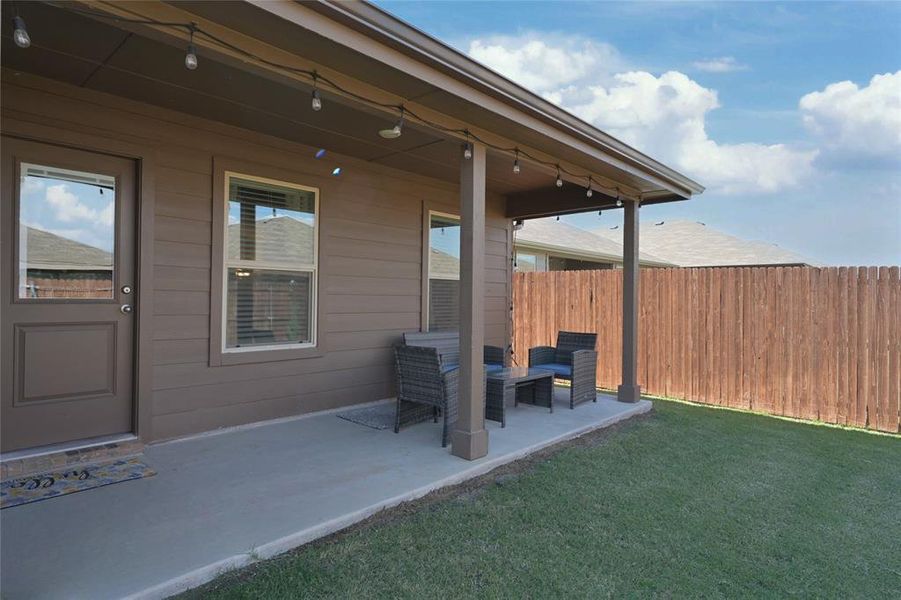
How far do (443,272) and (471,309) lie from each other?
257 centimetres

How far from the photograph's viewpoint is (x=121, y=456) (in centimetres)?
341

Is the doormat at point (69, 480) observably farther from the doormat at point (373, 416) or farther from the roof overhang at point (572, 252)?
the roof overhang at point (572, 252)

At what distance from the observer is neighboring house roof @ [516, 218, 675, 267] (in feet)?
37.2

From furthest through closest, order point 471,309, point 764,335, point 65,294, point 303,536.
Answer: point 764,335 → point 471,309 → point 65,294 → point 303,536

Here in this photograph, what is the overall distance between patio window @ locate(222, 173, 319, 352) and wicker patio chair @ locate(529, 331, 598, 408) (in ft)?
8.84

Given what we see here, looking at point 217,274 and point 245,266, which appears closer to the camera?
point 217,274

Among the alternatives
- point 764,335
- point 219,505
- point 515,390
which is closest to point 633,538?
point 219,505

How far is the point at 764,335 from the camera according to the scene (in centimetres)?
604

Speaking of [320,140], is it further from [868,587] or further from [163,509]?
[868,587]

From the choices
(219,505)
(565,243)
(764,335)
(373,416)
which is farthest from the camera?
(565,243)

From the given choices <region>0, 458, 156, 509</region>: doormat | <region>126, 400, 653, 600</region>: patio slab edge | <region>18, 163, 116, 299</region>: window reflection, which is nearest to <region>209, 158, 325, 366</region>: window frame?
<region>18, 163, 116, 299</region>: window reflection

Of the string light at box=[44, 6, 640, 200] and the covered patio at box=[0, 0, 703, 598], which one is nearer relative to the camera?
the string light at box=[44, 6, 640, 200]

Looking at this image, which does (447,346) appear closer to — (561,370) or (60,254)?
(561,370)

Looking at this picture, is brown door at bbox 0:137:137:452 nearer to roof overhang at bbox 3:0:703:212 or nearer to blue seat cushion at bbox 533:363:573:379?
roof overhang at bbox 3:0:703:212
